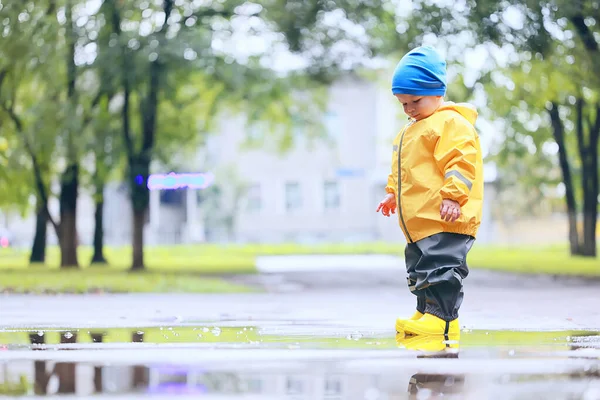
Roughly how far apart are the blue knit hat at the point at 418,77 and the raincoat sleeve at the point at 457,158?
0.29 meters

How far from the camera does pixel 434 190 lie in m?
6.89

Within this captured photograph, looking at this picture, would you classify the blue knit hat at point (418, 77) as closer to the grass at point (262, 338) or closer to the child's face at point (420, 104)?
the child's face at point (420, 104)

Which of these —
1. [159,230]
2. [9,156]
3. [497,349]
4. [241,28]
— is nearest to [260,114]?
[241,28]

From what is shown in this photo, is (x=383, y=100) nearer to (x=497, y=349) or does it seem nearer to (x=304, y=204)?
(x=304, y=204)

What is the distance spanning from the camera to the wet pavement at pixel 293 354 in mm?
4383

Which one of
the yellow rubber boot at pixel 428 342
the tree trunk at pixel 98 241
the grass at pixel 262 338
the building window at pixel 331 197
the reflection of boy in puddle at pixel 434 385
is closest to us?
the reflection of boy in puddle at pixel 434 385

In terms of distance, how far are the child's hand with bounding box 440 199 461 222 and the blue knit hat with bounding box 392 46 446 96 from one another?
782 millimetres

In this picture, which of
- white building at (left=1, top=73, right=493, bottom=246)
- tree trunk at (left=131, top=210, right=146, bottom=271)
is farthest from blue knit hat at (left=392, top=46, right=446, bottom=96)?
white building at (left=1, top=73, right=493, bottom=246)

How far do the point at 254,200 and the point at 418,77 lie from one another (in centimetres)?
5416

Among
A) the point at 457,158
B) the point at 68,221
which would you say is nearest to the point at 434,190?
the point at 457,158

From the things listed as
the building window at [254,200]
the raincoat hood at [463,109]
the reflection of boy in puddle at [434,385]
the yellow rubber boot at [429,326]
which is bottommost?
the reflection of boy in puddle at [434,385]

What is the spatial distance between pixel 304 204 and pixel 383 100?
708 cm

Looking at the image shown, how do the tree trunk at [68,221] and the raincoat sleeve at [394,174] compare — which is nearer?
the raincoat sleeve at [394,174]

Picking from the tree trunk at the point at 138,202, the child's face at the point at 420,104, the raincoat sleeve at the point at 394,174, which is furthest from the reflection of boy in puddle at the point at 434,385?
the tree trunk at the point at 138,202
